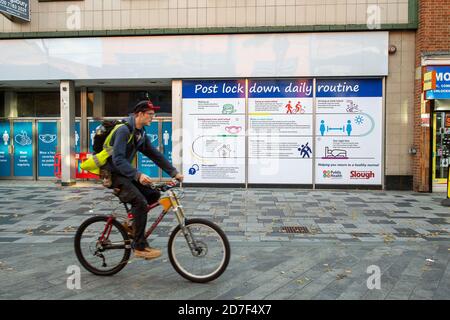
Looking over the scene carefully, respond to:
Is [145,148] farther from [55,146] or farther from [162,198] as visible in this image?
[55,146]

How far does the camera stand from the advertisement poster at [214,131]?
1342 cm

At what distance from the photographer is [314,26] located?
507 inches

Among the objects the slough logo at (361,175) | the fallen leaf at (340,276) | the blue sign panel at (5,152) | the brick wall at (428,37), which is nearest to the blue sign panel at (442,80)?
the brick wall at (428,37)

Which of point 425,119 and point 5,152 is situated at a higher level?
point 425,119

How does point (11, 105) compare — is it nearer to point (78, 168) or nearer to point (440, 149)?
point (78, 168)

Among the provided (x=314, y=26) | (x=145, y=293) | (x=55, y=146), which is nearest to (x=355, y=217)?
(x=145, y=293)

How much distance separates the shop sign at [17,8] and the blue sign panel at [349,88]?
29.8 feet

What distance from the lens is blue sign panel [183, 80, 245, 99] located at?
Answer: 13.4 metres

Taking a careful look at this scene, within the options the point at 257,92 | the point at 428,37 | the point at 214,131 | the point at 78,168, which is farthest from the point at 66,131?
the point at 428,37

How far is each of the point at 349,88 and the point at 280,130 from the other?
2360 millimetres

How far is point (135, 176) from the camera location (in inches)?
185

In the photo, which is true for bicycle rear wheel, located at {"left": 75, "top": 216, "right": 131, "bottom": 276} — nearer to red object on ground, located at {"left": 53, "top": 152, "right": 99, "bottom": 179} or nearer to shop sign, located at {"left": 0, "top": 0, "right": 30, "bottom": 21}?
red object on ground, located at {"left": 53, "top": 152, "right": 99, "bottom": 179}

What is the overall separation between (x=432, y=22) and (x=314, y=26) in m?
3.20

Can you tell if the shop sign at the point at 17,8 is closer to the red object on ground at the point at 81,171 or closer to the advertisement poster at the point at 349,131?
the red object on ground at the point at 81,171
